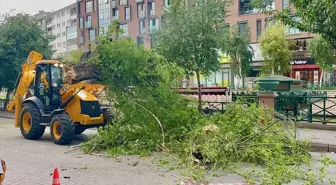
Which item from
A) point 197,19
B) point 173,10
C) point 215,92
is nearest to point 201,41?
point 197,19

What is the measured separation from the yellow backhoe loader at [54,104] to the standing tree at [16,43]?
11.5 metres

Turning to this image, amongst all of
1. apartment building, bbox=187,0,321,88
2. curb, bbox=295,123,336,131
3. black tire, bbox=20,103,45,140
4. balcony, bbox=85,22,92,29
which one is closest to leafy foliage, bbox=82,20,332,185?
black tire, bbox=20,103,45,140

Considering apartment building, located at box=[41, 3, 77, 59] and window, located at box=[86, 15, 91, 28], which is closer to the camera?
window, located at box=[86, 15, 91, 28]

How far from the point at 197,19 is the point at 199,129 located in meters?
12.5

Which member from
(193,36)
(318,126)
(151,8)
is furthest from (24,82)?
(151,8)

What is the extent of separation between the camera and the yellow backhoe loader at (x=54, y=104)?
12.8 metres

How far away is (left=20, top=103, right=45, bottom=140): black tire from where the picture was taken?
1345 cm

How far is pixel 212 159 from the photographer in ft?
29.3

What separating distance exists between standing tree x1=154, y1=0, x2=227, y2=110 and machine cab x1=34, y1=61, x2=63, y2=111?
843 cm

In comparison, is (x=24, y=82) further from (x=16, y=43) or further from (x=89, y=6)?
(x=89, y=6)

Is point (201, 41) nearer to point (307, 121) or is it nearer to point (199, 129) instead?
point (307, 121)

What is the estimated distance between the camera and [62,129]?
12.2 meters

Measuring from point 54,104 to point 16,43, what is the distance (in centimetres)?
1375

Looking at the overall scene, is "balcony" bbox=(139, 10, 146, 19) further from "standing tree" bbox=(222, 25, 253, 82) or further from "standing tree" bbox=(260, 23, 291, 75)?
"standing tree" bbox=(260, 23, 291, 75)
